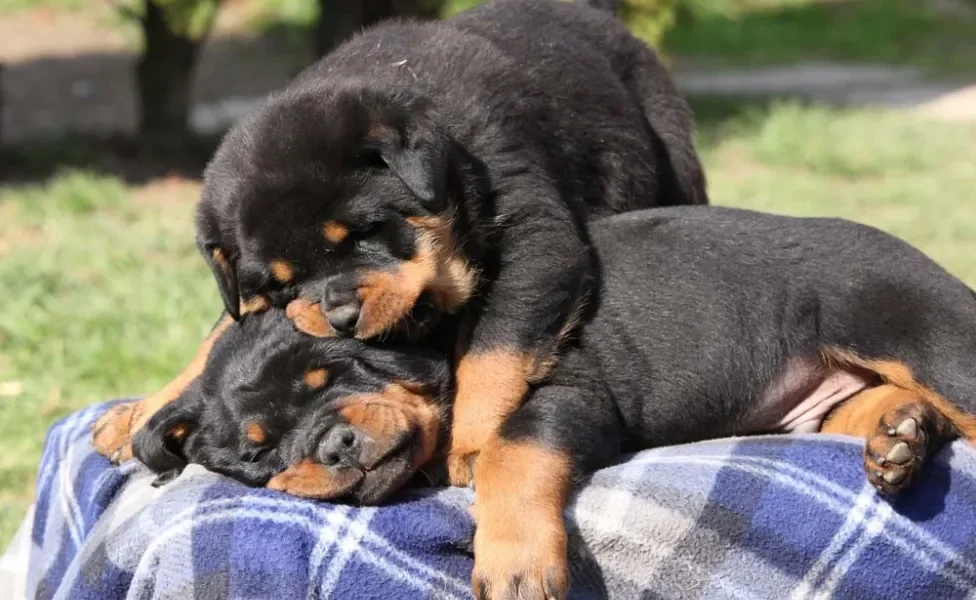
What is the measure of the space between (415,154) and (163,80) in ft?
21.8

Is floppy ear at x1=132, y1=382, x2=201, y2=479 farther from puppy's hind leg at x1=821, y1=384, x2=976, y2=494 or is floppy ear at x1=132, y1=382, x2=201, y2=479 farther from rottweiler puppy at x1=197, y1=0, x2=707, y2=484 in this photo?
puppy's hind leg at x1=821, y1=384, x2=976, y2=494

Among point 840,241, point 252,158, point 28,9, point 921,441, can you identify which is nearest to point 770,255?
point 840,241

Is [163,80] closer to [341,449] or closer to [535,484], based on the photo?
[341,449]

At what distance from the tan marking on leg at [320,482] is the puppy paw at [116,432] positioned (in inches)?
33.3

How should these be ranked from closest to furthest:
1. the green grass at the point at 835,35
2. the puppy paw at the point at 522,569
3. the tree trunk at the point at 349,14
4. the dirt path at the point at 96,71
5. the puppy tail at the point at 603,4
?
1. the puppy paw at the point at 522,569
2. the puppy tail at the point at 603,4
3. the tree trunk at the point at 349,14
4. the dirt path at the point at 96,71
5. the green grass at the point at 835,35

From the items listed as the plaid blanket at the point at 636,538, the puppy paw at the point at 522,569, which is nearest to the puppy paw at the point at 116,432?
the plaid blanket at the point at 636,538

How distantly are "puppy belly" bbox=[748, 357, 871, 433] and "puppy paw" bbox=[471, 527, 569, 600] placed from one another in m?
0.96

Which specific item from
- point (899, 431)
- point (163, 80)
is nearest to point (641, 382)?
point (899, 431)

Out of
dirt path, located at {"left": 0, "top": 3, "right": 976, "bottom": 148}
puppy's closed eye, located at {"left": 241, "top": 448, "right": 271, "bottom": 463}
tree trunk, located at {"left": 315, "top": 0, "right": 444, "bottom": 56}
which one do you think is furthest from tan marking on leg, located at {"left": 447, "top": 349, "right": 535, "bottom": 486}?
dirt path, located at {"left": 0, "top": 3, "right": 976, "bottom": 148}

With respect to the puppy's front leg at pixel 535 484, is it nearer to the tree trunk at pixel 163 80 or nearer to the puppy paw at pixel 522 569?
the puppy paw at pixel 522 569

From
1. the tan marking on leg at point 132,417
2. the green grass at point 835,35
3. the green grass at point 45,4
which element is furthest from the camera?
the green grass at point 45,4

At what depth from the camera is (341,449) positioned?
271 cm

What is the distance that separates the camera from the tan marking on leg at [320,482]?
8.85ft

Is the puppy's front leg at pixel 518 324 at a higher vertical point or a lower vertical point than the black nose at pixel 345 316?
lower
